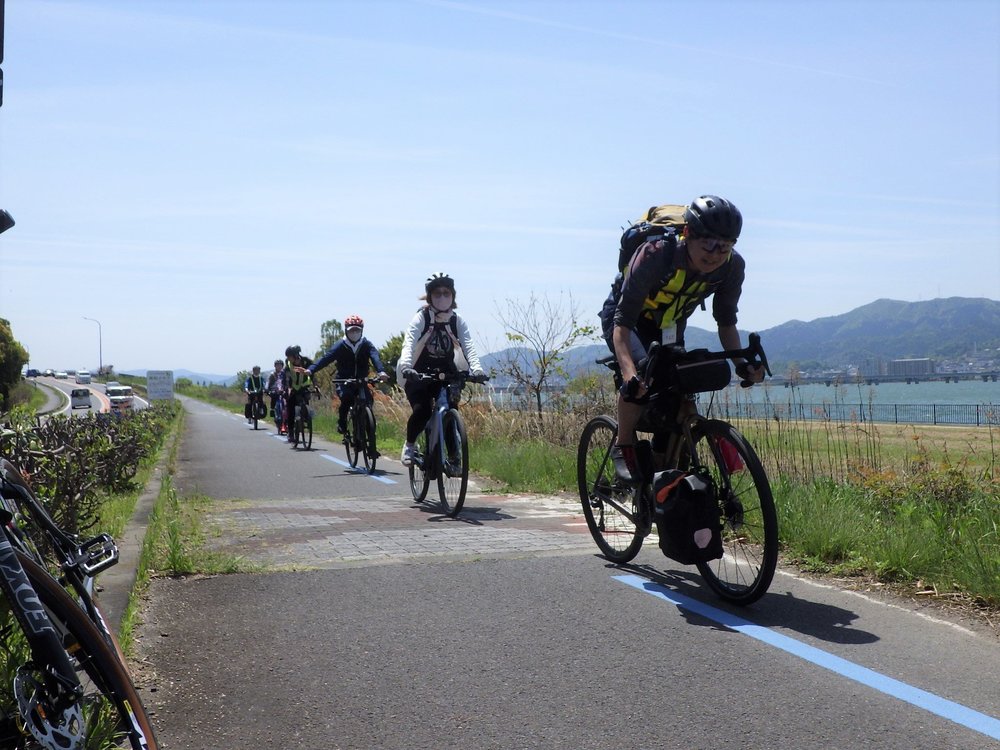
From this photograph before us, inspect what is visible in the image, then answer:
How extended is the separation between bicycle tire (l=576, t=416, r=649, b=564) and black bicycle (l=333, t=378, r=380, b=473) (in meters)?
6.98

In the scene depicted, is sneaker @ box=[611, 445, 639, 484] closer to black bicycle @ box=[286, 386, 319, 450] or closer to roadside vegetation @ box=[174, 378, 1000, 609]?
roadside vegetation @ box=[174, 378, 1000, 609]

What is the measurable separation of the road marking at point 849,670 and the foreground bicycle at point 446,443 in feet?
12.3

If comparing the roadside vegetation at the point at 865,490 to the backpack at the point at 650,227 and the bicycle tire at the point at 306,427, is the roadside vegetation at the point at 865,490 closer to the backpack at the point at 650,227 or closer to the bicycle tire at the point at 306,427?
the backpack at the point at 650,227

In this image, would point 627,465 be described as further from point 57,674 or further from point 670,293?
point 57,674

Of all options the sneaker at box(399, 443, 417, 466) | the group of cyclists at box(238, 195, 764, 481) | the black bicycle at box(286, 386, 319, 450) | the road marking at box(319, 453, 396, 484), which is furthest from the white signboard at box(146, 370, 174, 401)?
the group of cyclists at box(238, 195, 764, 481)

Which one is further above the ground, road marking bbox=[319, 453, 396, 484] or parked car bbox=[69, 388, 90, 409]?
road marking bbox=[319, 453, 396, 484]

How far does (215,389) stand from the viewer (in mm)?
113938

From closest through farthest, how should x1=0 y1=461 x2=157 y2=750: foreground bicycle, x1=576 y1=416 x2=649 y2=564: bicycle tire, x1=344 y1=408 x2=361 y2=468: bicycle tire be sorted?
x1=0 y1=461 x2=157 y2=750: foreground bicycle, x1=576 y1=416 x2=649 y2=564: bicycle tire, x1=344 y1=408 x2=361 y2=468: bicycle tire

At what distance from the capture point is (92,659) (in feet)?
7.64

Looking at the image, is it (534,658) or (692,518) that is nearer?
(534,658)

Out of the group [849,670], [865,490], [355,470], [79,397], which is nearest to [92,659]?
[849,670]

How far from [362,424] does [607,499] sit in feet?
26.3

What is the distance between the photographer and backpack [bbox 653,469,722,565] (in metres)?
5.19

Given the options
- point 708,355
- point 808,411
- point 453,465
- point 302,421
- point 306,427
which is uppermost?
point 708,355
